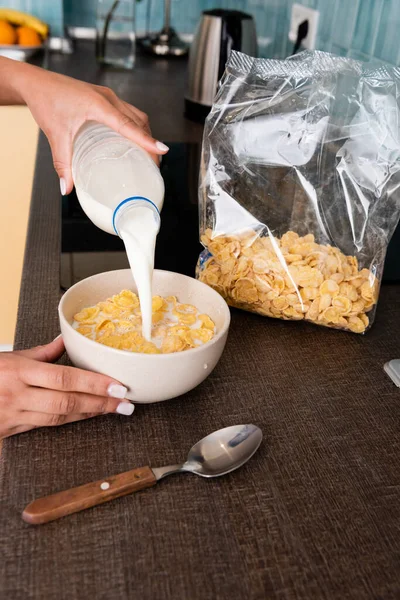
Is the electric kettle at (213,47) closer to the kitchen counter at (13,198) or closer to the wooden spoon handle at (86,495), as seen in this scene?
the kitchen counter at (13,198)

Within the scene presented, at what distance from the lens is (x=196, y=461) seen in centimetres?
64

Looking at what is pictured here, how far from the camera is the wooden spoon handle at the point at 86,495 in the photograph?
1.87 ft

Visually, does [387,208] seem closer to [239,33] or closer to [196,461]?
[196,461]

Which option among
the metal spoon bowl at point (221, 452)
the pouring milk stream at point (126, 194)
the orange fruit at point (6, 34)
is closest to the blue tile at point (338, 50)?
the pouring milk stream at point (126, 194)

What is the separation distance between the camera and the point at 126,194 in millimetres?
773

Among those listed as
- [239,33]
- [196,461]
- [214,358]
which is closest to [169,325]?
[214,358]

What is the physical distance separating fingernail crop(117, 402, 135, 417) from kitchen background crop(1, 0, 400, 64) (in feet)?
3.47

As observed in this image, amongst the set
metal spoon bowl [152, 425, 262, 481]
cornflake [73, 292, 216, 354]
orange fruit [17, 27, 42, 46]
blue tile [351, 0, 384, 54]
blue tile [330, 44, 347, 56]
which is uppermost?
blue tile [351, 0, 384, 54]

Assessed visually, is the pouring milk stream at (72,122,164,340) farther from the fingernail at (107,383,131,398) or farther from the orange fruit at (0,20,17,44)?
the orange fruit at (0,20,17,44)

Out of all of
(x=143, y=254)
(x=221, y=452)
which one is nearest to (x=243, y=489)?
(x=221, y=452)

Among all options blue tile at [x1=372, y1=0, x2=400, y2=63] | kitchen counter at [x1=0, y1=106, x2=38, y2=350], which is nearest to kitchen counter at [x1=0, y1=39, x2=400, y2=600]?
kitchen counter at [x1=0, y1=106, x2=38, y2=350]

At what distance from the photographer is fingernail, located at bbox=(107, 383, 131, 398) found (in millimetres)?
674

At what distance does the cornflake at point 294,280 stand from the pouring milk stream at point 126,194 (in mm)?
149

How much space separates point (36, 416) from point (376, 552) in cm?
36
